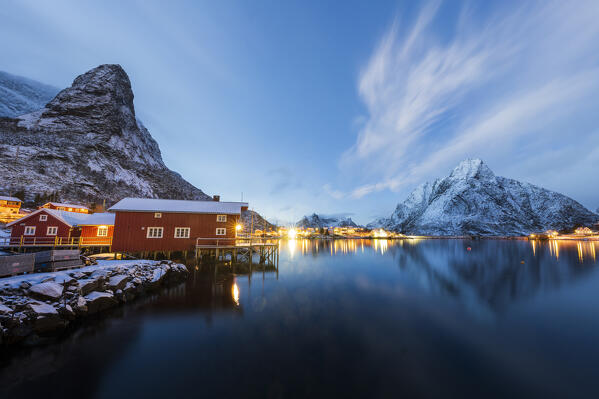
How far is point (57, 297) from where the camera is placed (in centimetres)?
1293

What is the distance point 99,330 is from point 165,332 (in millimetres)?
3545

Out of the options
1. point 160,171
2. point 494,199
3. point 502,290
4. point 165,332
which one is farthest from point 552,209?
point 160,171

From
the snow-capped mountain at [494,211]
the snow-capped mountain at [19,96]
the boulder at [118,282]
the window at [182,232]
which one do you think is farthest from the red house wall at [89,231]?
the snow-capped mountain at [494,211]

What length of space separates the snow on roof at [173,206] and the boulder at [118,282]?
13065 millimetres

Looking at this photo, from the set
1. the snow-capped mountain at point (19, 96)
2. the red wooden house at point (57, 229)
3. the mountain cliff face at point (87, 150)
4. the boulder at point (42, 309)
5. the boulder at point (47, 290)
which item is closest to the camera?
the boulder at point (42, 309)

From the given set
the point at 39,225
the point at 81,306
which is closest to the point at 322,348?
the point at 81,306

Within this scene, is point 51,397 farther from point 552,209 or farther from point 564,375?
point 552,209

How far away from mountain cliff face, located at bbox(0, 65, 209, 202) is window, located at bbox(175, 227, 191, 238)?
64093mm

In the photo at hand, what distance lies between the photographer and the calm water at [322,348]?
8.53 meters

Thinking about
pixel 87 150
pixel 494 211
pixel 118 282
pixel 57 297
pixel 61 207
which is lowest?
pixel 118 282

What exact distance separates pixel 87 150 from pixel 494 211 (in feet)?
826

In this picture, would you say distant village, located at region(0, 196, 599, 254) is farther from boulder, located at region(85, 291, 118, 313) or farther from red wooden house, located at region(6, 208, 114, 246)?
boulder, located at region(85, 291, 118, 313)

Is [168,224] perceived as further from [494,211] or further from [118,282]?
[494,211]

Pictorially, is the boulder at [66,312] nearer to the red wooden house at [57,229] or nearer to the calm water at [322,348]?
the calm water at [322,348]
